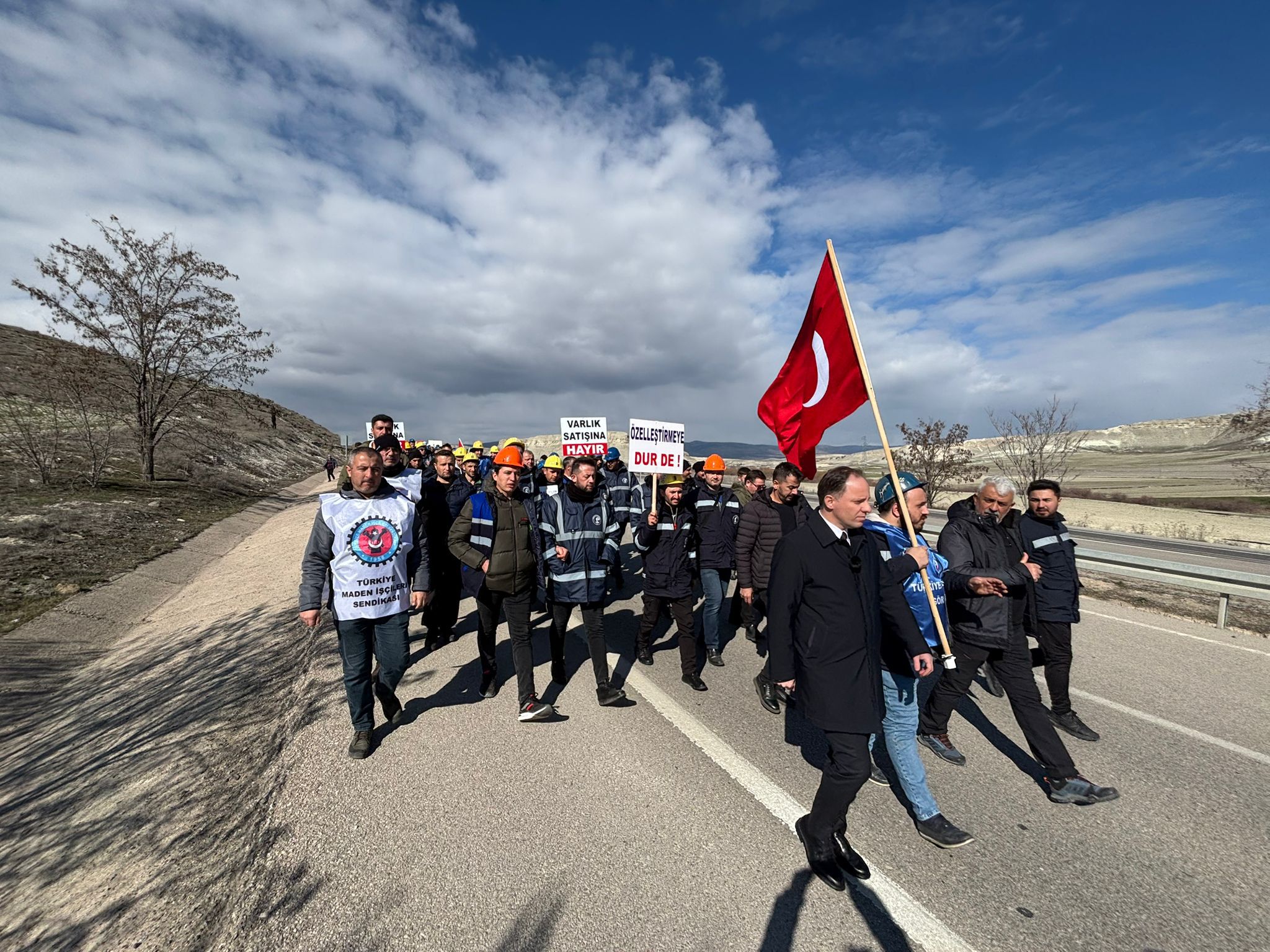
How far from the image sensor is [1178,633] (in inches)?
271

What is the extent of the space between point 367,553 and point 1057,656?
18.3ft

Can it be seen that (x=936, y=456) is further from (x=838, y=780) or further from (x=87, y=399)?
(x=87, y=399)

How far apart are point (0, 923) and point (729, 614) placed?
678 cm

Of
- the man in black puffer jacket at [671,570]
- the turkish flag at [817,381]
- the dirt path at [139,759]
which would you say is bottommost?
the dirt path at [139,759]

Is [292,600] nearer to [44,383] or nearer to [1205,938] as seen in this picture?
[1205,938]

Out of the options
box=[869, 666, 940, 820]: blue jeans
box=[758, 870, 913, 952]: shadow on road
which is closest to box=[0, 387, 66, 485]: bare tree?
box=[758, 870, 913, 952]: shadow on road

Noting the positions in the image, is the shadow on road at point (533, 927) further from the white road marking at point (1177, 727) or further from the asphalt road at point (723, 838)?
the white road marking at point (1177, 727)

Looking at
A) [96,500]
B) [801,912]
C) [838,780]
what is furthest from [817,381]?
[96,500]

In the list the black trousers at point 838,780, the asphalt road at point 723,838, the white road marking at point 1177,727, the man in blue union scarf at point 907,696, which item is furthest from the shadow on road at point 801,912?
the white road marking at point 1177,727

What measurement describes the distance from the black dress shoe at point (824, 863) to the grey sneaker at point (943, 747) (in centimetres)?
171

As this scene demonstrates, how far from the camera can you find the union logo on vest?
404 centimetres

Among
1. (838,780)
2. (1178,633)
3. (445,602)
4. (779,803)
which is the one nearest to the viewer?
(838,780)

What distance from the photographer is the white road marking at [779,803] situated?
243 cm

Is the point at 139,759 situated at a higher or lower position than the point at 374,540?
lower
